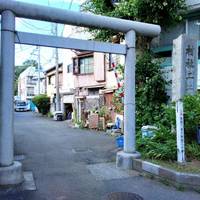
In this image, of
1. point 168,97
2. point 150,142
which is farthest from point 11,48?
point 168,97

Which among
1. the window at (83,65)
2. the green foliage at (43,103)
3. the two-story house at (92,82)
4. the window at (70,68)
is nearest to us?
the two-story house at (92,82)

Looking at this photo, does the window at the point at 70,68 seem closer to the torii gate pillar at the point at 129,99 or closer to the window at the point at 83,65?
the window at the point at 83,65

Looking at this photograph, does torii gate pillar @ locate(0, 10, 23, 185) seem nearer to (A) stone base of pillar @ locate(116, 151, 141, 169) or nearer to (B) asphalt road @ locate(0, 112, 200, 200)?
(B) asphalt road @ locate(0, 112, 200, 200)

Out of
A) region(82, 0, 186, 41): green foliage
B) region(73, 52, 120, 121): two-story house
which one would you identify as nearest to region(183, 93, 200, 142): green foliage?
region(82, 0, 186, 41): green foliage

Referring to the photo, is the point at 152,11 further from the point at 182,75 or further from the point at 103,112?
the point at 103,112

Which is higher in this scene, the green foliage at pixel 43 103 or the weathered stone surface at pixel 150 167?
the green foliage at pixel 43 103

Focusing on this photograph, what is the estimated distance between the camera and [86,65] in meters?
24.6

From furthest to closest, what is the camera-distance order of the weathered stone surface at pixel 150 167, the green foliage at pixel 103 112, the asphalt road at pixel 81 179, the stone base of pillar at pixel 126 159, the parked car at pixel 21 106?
1. the parked car at pixel 21 106
2. the green foliage at pixel 103 112
3. the stone base of pillar at pixel 126 159
4. the weathered stone surface at pixel 150 167
5. the asphalt road at pixel 81 179

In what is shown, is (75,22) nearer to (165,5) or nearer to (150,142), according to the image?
(150,142)

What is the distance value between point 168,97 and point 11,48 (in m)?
7.99

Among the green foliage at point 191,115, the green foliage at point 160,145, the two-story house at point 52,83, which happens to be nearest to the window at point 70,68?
the two-story house at point 52,83

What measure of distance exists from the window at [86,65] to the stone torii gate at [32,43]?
50.2 ft

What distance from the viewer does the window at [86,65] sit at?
23.9m

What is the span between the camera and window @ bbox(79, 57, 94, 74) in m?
23.9
